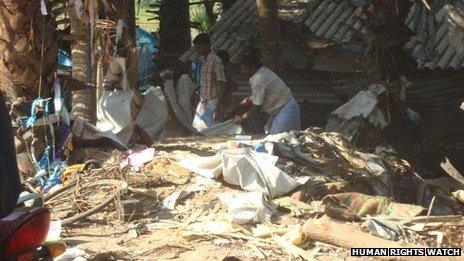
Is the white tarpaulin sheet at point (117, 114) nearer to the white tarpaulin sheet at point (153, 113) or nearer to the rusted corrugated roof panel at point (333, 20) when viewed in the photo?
the white tarpaulin sheet at point (153, 113)

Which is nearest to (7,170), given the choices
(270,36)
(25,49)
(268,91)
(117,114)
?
(25,49)

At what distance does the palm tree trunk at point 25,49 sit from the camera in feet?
19.5

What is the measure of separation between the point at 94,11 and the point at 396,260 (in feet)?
14.1

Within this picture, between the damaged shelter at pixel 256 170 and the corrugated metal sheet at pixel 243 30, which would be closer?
the damaged shelter at pixel 256 170

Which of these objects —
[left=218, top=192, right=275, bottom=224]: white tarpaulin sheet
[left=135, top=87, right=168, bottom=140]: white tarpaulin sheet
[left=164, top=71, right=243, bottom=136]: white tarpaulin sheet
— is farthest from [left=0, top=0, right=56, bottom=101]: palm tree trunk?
[left=164, top=71, right=243, bottom=136]: white tarpaulin sheet

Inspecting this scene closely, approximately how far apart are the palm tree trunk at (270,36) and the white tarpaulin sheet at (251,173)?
405 cm

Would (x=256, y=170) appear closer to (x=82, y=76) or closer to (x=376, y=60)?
(x=82, y=76)

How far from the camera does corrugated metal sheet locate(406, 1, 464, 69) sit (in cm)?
1100

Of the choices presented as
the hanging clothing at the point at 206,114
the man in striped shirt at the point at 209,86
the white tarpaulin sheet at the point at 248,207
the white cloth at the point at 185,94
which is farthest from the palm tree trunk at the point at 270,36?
the white tarpaulin sheet at the point at 248,207

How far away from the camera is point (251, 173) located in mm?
5750

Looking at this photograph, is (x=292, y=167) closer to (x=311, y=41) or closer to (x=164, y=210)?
(x=164, y=210)

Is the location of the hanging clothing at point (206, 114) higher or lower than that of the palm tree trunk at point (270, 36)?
lower

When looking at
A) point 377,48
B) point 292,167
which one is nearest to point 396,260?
point 292,167

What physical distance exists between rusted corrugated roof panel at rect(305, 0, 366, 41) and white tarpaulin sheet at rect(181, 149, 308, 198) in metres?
6.23
